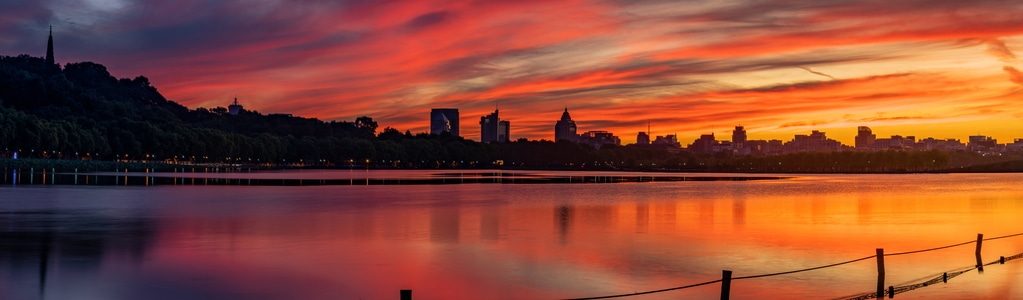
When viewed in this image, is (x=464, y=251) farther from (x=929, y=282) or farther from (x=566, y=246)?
(x=929, y=282)

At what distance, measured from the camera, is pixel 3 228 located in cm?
4175

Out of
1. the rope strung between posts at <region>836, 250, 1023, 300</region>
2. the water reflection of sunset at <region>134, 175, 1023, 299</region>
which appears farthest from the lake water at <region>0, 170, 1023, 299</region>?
the rope strung between posts at <region>836, 250, 1023, 300</region>

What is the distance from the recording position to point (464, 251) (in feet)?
118

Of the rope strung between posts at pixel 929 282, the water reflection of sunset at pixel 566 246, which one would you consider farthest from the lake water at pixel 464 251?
the rope strung between posts at pixel 929 282

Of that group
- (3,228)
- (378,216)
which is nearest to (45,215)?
(3,228)

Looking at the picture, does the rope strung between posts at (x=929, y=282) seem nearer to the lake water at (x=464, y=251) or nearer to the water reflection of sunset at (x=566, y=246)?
the lake water at (x=464, y=251)

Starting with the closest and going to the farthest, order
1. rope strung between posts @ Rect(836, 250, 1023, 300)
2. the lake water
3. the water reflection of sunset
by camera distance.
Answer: rope strung between posts @ Rect(836, 250, 1023, 300) → the lake water → the water reflection of sunset

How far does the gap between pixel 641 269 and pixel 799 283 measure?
520cm

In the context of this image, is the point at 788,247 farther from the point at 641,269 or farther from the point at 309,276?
the point at 309,276

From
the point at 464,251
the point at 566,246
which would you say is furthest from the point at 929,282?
the point at 464,251

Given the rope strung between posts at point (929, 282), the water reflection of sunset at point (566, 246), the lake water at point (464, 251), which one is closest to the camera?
the rope strung between posts at point (929, 282)

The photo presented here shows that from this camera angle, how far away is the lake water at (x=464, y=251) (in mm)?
26312

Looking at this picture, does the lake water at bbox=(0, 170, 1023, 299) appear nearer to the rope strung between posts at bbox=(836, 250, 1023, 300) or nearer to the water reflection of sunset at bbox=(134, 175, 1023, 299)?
the water reflection of sunset at bbox=(134, 175, 1023, 299)

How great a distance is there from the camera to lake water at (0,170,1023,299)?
2631 cm
